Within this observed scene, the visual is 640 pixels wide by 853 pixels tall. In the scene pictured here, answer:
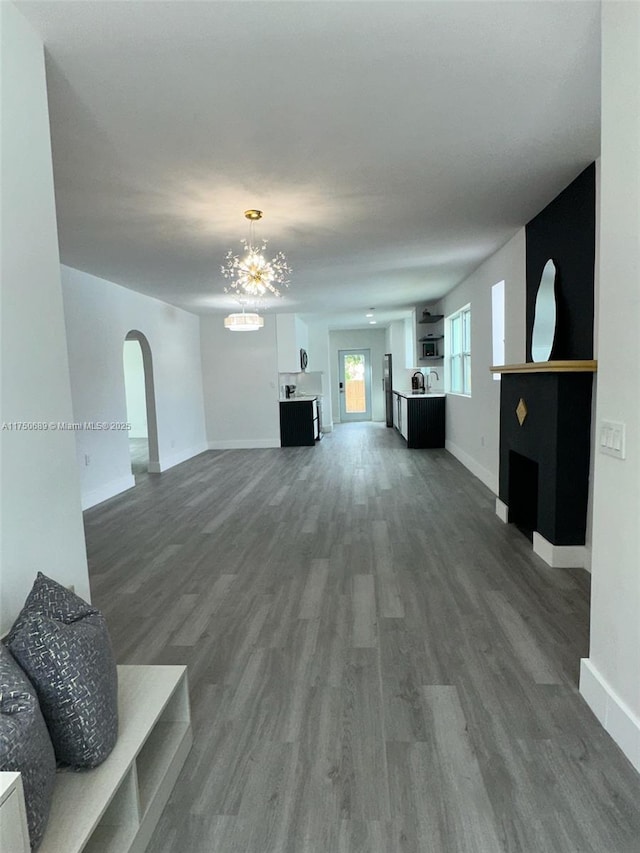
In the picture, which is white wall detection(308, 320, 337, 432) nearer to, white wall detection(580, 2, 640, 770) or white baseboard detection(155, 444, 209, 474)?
white baseboard detection(155, 444, 209, 474)

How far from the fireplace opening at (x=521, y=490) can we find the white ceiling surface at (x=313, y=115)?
2.06 m

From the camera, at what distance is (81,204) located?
321cm

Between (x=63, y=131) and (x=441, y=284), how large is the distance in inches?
209

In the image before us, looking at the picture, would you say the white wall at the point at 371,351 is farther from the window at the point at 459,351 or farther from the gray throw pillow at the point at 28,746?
the gray throw pillow at the point at 28,746

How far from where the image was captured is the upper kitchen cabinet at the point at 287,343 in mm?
8953

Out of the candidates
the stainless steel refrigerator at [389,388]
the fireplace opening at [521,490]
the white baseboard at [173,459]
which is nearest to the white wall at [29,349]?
the fireplace opening at [521,490]

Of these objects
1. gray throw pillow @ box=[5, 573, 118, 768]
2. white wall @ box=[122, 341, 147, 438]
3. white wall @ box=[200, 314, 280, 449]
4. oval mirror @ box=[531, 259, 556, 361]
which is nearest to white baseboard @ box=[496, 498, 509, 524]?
oval mirror @ box=[531, 259, 556, 361]

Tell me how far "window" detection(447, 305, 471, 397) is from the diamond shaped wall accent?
8.98 ft

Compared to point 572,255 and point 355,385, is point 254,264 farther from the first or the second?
point 355,385

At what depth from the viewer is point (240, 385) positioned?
357 inches

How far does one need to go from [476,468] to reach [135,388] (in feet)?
31.0

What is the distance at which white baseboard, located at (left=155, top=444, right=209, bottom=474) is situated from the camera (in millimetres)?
7105

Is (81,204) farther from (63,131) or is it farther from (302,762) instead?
(302,762)

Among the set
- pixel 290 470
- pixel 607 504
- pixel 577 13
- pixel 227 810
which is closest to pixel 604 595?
pixel 607 504
